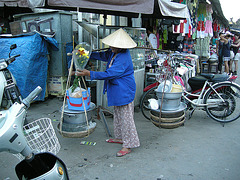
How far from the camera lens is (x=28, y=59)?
528 centimetres

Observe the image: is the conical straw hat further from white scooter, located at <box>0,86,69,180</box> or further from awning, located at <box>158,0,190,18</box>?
white scooter, located at <box>0,86,69,180</box>

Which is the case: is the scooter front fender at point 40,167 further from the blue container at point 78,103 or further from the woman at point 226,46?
the woman at point 226,46

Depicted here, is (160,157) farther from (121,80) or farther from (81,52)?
(81,52)

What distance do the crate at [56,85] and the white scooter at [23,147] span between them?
4.17 meters

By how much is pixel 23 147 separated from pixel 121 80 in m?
1.99

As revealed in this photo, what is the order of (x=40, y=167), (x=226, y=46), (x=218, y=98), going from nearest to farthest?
(x=40, y=167)
(x=218, y=98)
(x=226, y=46)

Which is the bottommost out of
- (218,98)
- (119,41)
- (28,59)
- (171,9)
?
(218,98)

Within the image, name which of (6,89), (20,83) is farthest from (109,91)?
(20,83)

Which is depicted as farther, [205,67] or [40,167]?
[205,67]

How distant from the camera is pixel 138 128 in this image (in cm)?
482

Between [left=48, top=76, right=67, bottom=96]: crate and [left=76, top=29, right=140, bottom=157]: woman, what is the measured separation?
8.48ft

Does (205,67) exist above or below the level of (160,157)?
above

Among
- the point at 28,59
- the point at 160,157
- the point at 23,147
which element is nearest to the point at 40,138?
the point at 23,147

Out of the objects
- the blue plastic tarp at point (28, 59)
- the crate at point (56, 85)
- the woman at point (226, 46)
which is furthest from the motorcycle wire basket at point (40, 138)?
the woman at point (226, 46)
